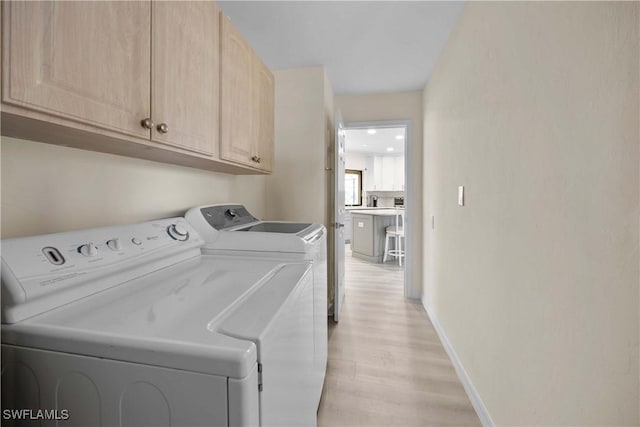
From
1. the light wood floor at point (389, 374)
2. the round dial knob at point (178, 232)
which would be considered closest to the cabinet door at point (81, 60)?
the round dial knob at point (178, 232)

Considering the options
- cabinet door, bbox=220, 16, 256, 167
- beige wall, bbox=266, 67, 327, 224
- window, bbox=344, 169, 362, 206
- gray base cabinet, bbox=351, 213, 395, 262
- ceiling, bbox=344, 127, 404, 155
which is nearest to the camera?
cabinet door, bbox=220, 16, 256, 167

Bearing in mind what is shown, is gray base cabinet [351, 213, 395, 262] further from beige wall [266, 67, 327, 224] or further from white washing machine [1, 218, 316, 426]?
white washing machine [1, 218, 316, 426]

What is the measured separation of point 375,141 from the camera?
20.3 feet

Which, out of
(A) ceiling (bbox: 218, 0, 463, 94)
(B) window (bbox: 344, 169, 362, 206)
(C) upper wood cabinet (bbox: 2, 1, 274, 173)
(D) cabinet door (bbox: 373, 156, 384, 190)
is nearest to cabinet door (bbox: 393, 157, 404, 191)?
(D) cabinet door (bbox: 373, 156, 384, 190)

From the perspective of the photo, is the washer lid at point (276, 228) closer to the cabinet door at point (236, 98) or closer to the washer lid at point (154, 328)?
the cabinet door at point (236, 98)

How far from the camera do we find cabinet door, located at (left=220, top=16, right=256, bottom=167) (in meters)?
1.36

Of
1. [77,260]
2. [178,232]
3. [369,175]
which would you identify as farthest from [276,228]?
[369,175]

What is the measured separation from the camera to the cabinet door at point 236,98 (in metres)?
1.36

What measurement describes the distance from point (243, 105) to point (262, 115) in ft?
0.91

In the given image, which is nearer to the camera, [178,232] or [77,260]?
[77,260]

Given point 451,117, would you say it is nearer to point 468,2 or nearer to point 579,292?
point 468,2

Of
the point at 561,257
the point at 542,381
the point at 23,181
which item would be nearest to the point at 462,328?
the point at 542,381

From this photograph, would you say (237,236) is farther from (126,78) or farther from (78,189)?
(126,78)

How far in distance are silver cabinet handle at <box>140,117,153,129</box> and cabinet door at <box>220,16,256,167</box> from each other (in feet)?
1.44
